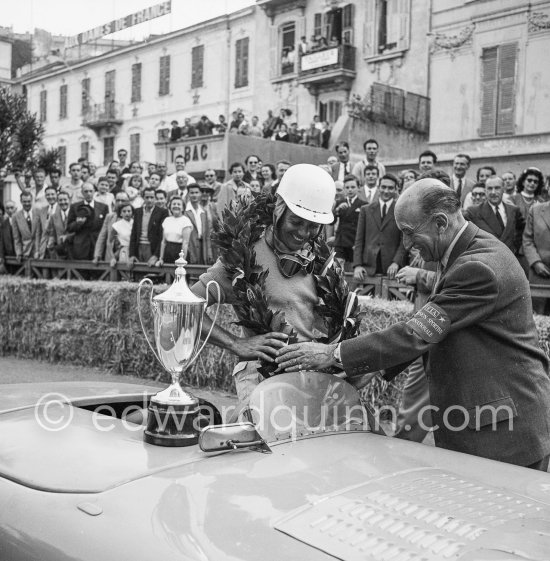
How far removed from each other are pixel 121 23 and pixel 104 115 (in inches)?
371

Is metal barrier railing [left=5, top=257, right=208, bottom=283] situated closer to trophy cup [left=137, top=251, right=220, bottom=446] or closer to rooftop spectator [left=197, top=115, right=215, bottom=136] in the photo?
trophy cup [left=137, top=251, right=220, bottom=446]

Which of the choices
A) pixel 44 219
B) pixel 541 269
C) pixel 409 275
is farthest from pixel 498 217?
pixel 44 219

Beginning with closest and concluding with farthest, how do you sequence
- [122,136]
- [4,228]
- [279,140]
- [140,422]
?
[140,422] → [4,228] → [279,140] → [122,136]

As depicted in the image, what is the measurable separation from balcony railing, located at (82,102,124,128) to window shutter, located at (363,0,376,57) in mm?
16780

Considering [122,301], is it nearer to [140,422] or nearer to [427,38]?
[140,422]

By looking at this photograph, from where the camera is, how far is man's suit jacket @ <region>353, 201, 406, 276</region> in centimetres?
898

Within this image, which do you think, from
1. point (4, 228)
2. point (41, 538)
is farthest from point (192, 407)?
point (4, 228)

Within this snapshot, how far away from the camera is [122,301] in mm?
10000

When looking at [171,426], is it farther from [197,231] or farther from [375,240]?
[197,231]

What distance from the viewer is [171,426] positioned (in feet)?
8.25

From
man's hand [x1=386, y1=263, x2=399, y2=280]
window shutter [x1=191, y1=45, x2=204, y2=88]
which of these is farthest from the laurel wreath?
window shutter [x1=191, y1=45, x2=204, y2=88]

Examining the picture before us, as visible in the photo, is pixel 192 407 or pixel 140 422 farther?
pixel 140 422

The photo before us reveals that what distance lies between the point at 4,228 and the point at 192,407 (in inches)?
498

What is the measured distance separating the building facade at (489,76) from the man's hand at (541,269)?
37.7 ft
